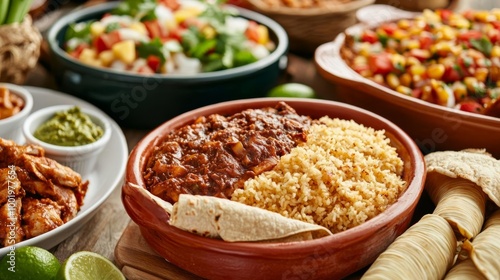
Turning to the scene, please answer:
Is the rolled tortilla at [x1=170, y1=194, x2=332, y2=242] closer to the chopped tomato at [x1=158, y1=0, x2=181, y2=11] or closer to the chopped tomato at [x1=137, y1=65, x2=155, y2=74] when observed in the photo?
the chopped tomato at [x1=137, y1=65, x2=155, y2=74]

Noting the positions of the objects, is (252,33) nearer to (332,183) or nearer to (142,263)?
(332,183)

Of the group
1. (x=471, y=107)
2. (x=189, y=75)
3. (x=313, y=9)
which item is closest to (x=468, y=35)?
(x=471, y=107)

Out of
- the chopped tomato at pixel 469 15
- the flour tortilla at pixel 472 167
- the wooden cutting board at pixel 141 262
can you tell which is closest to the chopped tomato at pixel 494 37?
the chopped tomato at pixel 469 15

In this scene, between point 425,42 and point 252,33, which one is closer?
point 425,42

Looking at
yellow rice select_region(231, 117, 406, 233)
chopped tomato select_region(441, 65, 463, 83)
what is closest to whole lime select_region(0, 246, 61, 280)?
yellow rice select_region(231, 117, 406, 233)

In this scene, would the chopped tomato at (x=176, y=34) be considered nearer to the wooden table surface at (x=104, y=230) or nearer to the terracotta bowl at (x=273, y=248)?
the wooden table surface at (x=104, y=230)

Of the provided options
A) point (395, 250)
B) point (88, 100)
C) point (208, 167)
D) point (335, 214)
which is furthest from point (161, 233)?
point (88, 100)
